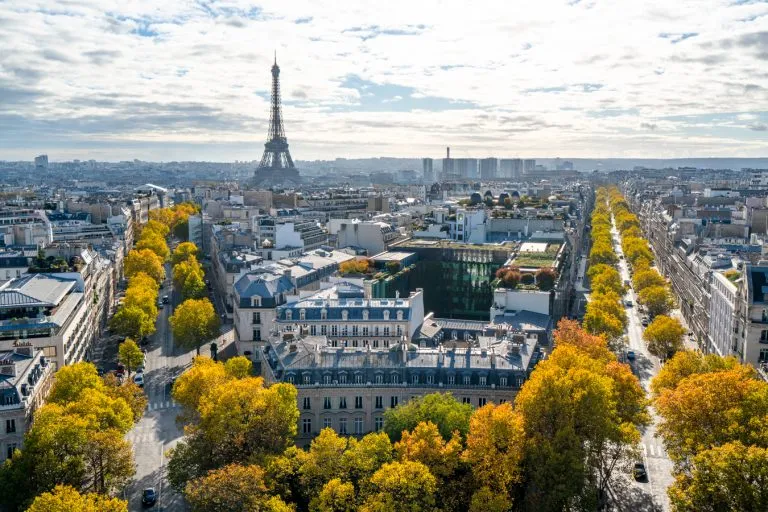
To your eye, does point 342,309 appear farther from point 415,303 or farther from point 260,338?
point 260,338

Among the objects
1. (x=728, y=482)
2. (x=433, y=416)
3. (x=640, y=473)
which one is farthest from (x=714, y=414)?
(x=433, y=416)

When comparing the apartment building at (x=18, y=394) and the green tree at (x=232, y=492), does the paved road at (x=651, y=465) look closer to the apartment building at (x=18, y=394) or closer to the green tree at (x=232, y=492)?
the green tree at (x=232, y=492)

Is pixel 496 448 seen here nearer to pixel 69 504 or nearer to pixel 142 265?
pixel 69 504

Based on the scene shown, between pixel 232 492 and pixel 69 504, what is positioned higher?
pixel 69 504

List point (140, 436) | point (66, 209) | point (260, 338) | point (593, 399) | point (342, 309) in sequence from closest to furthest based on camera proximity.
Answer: point (593, 399) → point (140, 436) → point (342, 309) → point (260, 338) → point (66, 209)

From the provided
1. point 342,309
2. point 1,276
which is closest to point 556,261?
point 342,309

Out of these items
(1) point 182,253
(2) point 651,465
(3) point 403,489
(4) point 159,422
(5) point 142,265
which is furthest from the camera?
(1) point 182,253

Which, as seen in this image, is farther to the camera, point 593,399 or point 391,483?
point 593,399
